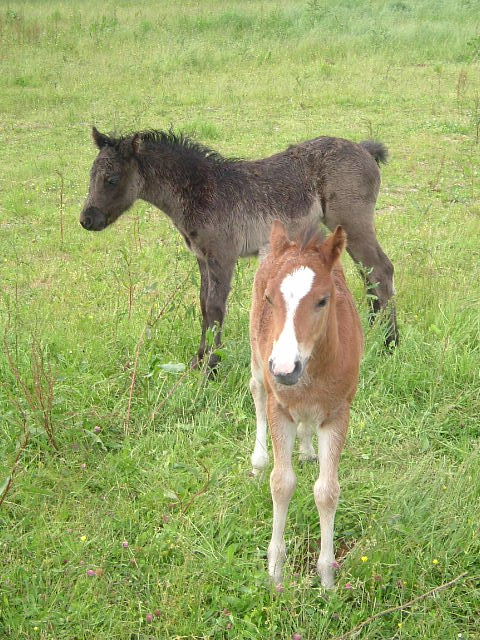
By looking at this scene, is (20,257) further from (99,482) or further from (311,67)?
(311,67)

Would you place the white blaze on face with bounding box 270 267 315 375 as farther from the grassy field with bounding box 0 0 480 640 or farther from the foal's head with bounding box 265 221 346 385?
the grassy field with bounding box 0 0 480 640

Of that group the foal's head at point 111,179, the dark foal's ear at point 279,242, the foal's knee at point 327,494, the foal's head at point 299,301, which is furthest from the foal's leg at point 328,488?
the foal's head at point 111,179

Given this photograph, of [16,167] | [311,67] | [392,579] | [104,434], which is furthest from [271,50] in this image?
[392,579]

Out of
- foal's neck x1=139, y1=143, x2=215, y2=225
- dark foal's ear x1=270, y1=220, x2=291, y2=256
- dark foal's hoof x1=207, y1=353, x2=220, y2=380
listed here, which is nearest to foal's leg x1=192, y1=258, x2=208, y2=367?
dark foal's hoof x1=207, y1=353, x2=220, y2=380

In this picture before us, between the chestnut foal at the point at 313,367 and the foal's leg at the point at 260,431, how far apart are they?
519 mm

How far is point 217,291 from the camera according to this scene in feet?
15.7

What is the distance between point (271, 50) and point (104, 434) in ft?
41.7

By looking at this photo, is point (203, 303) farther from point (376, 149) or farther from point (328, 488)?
point (328, 488)

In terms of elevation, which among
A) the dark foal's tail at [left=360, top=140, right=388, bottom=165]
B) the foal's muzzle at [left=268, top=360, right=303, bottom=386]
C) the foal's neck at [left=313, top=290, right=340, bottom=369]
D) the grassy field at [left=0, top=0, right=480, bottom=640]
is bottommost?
the grassy field at [left=0, top=0, right=480, bottom=640]

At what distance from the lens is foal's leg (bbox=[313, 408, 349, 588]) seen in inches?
116

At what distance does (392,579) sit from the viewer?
9.73 ft

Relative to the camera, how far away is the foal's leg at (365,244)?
517 centimetres

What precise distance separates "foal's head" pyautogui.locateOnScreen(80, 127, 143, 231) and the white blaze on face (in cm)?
256

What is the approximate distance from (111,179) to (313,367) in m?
2.56
